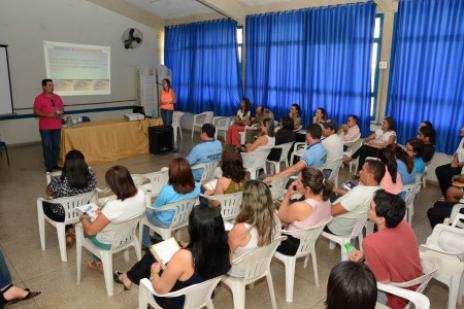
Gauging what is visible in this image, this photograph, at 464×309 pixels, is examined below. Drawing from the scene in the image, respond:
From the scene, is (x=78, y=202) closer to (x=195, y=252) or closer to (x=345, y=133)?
(x=195, y=252)

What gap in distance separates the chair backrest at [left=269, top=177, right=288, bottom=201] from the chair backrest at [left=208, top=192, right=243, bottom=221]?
1.61 feet

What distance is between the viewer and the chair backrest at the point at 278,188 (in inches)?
142

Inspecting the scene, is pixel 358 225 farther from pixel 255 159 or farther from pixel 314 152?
pixel 255 159

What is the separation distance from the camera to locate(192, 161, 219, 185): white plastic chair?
405 cm

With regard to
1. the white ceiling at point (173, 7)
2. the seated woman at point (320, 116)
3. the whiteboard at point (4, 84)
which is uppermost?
the white ceiling at point (173, 7)

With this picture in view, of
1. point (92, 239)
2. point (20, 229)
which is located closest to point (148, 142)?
point (20, 229)

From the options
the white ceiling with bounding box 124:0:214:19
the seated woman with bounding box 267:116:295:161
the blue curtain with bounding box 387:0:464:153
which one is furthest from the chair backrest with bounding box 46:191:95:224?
the white ceiling with bounding box 124:0:214:19

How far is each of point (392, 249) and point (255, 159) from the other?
2.94 m

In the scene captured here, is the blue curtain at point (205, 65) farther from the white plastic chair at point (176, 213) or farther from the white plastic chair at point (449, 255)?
the white plastic chair at point (449, 255)

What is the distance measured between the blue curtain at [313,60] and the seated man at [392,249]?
4.42 m

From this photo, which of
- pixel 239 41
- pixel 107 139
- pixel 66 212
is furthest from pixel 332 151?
pixel 239 41

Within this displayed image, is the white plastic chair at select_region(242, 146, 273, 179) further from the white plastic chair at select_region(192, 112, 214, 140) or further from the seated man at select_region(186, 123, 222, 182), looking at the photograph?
the white plastic chair at select_region(192, 112, 214, 140)

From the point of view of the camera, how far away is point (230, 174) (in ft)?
10.3

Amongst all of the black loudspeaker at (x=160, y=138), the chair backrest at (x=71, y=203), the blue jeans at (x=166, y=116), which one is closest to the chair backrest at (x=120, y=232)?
the chair backrest at (x=71, y=203)
